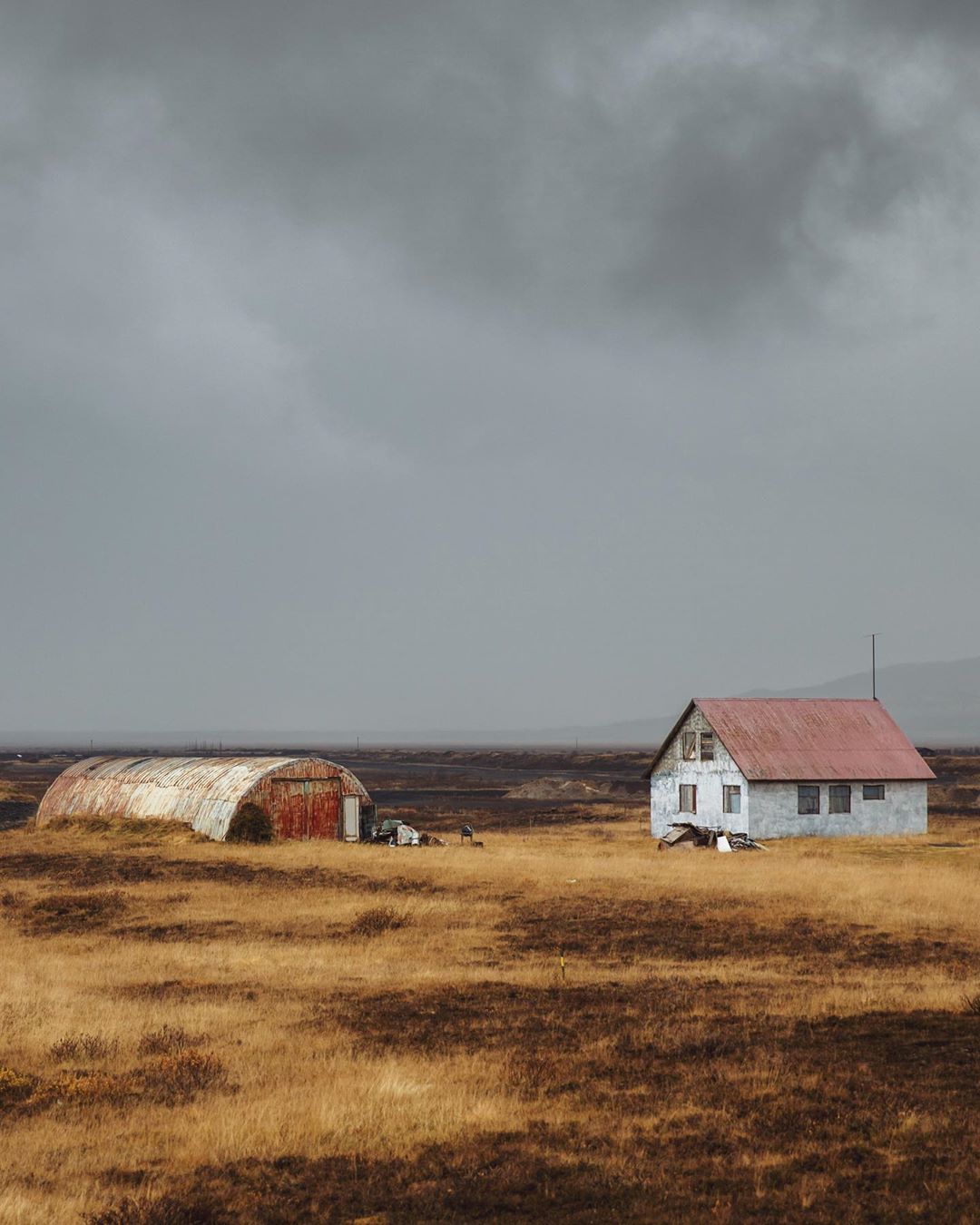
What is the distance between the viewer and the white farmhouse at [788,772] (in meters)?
49.6

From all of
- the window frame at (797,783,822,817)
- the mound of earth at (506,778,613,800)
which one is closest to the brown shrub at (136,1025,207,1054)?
the window frame at (797,783,822,817)

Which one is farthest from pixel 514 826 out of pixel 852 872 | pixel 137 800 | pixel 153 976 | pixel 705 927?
pixel 153 976

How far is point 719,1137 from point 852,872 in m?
26.0

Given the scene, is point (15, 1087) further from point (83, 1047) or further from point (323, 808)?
point (323, 808)

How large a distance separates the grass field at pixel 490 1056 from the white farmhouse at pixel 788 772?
1883 cm

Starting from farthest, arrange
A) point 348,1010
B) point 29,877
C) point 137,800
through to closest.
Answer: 1. point 137,800
2. point 29,877
3. point 348,1010

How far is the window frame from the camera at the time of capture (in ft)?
164

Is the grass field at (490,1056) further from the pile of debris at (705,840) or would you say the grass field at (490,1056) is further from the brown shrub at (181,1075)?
the pile of debris at (705,840)

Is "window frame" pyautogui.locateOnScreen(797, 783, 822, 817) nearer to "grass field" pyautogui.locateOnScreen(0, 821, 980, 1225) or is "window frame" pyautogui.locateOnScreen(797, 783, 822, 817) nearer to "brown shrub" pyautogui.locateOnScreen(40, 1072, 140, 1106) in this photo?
"grass field" pyautogui.locateOnScreen(0, 821, 980, 1225)

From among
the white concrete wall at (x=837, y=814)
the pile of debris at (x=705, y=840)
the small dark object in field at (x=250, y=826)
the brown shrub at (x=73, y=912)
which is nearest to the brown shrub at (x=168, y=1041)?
the brown shrub at (x=73, y=912)

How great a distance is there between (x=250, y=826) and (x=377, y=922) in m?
21.4

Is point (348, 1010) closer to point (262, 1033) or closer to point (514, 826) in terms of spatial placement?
point (262, 1033)

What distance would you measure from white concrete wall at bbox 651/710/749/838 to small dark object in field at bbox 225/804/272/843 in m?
19.3

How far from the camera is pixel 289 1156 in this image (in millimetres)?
11117
